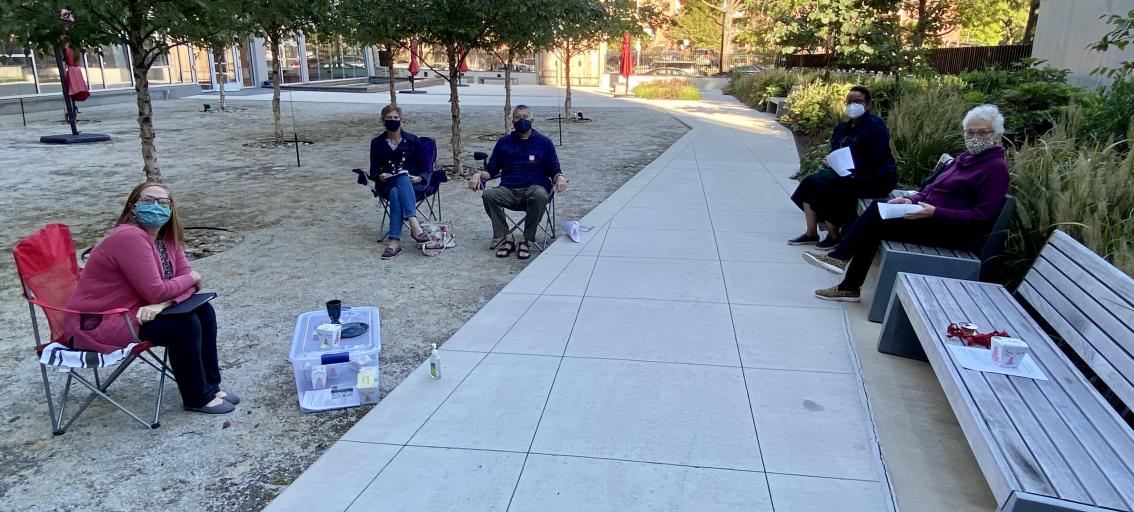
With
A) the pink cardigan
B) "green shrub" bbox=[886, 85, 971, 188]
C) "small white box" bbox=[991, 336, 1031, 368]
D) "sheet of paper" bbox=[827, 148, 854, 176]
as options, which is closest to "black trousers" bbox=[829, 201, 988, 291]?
"sheet of paper" bbox=[827, 148, 854, 176]

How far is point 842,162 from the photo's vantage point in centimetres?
663

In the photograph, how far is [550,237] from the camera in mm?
7633

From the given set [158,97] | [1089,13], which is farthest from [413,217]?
[158,97]

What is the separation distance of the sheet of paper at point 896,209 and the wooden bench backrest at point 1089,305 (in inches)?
34.4

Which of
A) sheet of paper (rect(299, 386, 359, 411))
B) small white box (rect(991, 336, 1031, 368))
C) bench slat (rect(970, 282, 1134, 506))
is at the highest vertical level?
small white box (rect(991, 336, 1031, 368))

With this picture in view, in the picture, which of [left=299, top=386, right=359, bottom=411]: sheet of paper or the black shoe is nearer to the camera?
[left=299, top=386, right=359, bottom=411]: sheet of paper

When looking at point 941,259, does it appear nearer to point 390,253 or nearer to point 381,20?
point 390,253

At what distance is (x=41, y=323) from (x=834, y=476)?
5.65 m

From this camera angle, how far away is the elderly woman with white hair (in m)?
4.86

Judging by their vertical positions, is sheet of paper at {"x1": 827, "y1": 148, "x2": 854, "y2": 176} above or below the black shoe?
above

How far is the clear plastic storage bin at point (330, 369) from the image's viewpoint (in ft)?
13.1

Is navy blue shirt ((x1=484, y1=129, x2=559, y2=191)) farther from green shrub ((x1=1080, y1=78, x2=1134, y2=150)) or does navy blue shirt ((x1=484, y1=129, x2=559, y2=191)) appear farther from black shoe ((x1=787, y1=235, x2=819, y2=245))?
green shrub ((x1=1080, y1=78, x2=1134, y2=150))

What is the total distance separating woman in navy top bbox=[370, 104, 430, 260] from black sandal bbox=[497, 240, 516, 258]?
0.75 meters

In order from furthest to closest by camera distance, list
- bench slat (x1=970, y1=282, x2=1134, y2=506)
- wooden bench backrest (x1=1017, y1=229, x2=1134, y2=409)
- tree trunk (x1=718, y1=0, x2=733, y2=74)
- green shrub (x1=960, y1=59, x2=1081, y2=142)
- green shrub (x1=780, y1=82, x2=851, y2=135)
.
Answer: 1. tree trunk (x1=718, y1=0, x2=733, y2=74)
2. green shrub (x1=780, y1=82, x2=851, y2=135)
3. green shrub (x1=960, y1=59, x2=1081, y2=142)
4. wooden bench backrest (x1=1017, y1=229, x2=1134, y2=409)
5. bench slat (x1=970, y1=282, x2=1134, y2=506)
